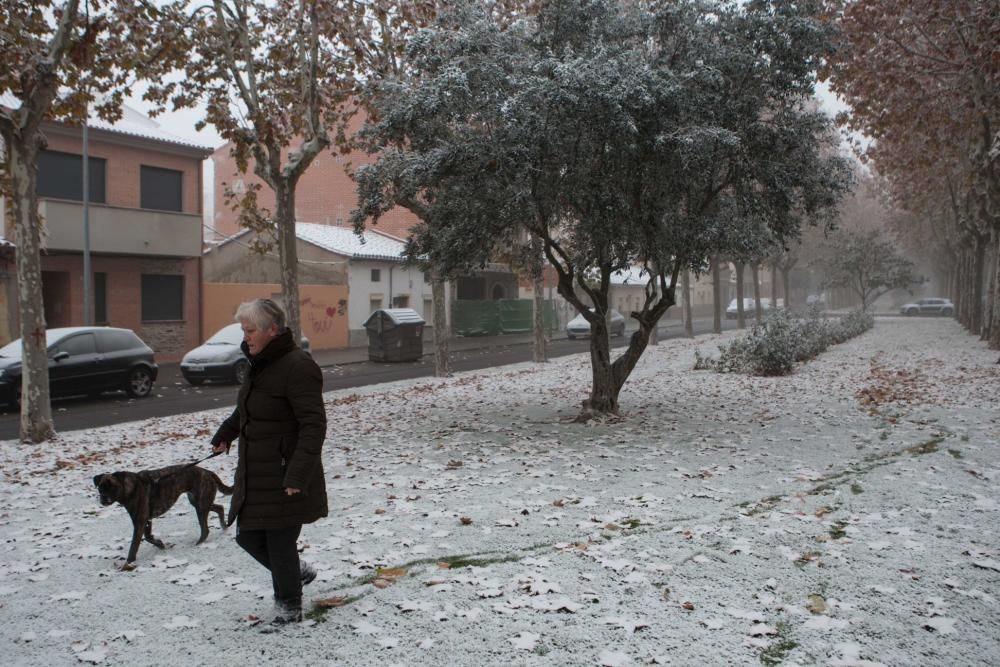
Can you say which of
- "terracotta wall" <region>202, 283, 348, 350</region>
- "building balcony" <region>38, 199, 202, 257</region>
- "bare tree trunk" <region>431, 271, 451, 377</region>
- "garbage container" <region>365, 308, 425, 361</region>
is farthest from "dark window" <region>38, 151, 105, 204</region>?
"bare tree trunk" <region>431, 271, 451, 377</region>

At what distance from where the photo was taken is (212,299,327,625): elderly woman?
3881 mm

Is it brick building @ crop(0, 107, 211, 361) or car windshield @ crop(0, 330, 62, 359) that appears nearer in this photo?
car windshield @ crop(0, 330, 62, 359)

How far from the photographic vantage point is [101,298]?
24.9m

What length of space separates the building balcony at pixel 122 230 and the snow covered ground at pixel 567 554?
570 inches

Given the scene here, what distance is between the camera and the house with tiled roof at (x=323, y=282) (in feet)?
95.2

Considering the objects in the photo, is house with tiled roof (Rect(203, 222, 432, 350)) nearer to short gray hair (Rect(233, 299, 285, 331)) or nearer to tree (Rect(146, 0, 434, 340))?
tree (Rect(146, 0, 434, 340))

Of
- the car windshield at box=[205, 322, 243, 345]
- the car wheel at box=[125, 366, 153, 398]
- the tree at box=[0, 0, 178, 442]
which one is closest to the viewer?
the tree at box=[0, 0, 178, 442]

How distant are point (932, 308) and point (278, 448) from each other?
219 feet

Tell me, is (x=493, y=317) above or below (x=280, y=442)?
above

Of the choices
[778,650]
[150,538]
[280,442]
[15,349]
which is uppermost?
[15,349]

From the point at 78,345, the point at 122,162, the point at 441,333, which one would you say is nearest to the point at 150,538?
the point at 78,345

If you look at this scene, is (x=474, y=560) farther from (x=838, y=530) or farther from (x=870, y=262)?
(x=870, y=262)

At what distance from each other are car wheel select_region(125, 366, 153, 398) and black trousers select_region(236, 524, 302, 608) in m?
13.9

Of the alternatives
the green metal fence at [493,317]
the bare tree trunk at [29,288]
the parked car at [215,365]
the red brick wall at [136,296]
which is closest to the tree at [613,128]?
the bare tree trunk at [29,288]
